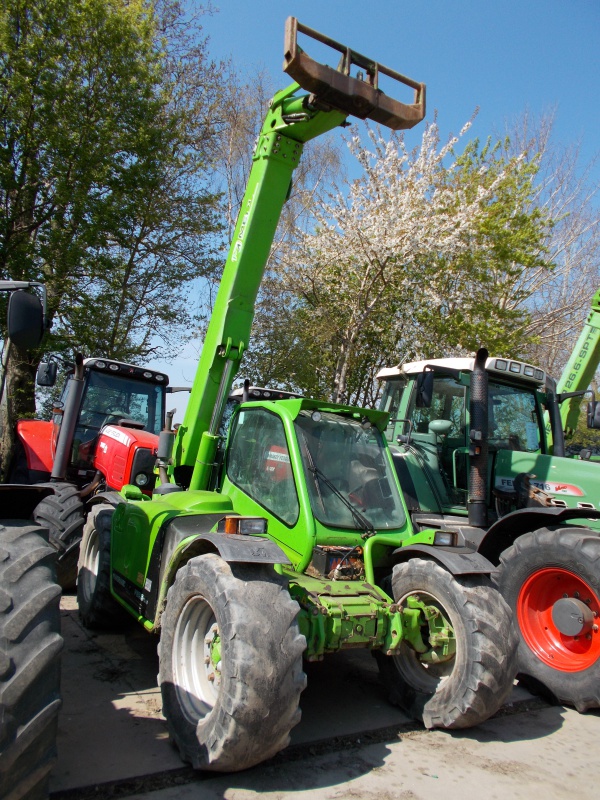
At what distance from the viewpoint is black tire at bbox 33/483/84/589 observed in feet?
21.2

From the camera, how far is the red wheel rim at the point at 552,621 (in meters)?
4.86

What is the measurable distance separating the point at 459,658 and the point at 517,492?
2698 millimetres

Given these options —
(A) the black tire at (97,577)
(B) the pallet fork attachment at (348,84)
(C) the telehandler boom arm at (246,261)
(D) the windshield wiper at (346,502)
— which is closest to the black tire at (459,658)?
(D) the windshield wiper at (346,502)

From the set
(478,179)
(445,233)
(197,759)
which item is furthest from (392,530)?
(478,179)

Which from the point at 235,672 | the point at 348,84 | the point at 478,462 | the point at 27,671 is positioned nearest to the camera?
the point at 27,671

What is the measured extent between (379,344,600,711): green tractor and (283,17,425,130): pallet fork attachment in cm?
226

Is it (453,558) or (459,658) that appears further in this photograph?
(453,558)

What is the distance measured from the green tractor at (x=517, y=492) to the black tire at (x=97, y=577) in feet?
9.20

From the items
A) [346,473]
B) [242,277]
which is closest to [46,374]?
[242,277]

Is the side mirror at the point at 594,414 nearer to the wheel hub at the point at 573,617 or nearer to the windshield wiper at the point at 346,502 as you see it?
the wheel hub at the point at 573,617

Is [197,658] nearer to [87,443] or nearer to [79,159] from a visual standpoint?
[87,443]

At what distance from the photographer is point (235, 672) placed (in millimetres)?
3141

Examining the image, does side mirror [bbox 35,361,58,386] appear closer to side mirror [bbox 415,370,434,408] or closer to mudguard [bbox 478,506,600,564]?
side mirror [bbox 415,370,434,408]

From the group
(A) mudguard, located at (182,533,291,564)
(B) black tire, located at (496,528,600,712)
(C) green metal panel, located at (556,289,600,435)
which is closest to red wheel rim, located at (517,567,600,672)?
(B) black tire, located at (496,528,600,712)
